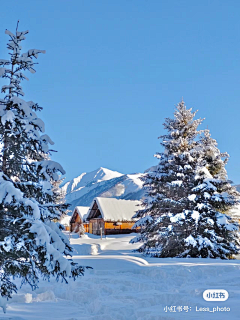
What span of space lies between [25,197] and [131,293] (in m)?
5.99

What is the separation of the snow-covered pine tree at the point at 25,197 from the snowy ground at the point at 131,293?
185 cm

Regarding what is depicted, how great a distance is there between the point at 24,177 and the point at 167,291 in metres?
6.46

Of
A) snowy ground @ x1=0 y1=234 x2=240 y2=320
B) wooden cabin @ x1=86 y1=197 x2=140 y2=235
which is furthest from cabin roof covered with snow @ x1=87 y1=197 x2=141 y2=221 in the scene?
snowy ground @ x1=0 y1=234 x2=240 y2=320

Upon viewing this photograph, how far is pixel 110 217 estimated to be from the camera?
41719mm

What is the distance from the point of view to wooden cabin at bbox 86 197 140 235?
137 feet

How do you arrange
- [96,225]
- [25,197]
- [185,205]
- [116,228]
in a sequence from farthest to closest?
[96,225], [116,228], [185,205], [25,197]

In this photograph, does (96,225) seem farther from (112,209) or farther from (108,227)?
(112,209)

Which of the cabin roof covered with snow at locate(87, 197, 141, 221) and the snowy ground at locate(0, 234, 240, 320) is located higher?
the cabin roof covered with snow at locate(87, 197, 141, 221)

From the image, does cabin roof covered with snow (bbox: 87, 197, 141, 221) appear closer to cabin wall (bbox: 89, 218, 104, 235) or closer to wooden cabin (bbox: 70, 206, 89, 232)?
cabin wall (bbox: 89, 218, 104, 235)

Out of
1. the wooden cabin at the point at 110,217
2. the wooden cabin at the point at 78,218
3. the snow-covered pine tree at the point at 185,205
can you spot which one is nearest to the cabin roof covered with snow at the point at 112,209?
the wooden cabin at the point at 110,217

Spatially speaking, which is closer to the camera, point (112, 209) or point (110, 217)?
point (110, 217)

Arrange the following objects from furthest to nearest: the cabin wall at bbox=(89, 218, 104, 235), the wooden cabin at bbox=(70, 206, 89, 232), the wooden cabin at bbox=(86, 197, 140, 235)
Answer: the wooden cabin at bbox=(70, 206, 89, 232) → the cabin wall at bbox=(89, 218, 104, 235) → the wooden cabin at bbox=(86, 197, 140, 235)

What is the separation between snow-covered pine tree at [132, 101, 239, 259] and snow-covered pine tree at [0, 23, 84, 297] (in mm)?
12986

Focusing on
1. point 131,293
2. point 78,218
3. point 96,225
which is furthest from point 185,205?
point 78,218
